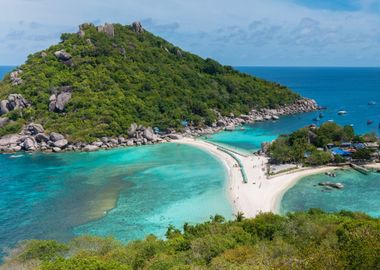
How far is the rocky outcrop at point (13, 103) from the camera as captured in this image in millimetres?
76688

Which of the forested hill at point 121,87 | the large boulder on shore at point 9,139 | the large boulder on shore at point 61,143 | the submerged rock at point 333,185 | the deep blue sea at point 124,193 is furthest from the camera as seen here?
the forested hill at point 121,87

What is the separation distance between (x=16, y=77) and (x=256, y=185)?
214 feet

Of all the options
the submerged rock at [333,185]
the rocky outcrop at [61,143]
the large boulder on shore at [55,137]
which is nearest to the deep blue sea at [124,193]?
the submerged rock at [333,185]

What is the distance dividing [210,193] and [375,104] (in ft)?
311

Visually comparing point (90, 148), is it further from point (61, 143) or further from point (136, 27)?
point (136, 27)

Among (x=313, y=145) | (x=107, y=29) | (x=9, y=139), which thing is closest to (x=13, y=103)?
(x=9, y=139)

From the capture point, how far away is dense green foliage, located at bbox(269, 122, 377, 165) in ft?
171

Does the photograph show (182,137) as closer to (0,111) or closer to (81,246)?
(0,111)

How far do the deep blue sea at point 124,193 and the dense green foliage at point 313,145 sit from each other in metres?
4.20

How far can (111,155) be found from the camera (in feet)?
206

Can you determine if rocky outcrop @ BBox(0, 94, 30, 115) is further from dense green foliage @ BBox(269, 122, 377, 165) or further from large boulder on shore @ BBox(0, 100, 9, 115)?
dense green foliage @ BBox(269, 122, 377, 165)

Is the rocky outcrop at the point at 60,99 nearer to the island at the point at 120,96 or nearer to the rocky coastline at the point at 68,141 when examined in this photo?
the island at the point at 120,96

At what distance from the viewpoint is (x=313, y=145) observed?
57.7 m

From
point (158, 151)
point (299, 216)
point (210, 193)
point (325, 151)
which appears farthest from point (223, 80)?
point (299, 216)
